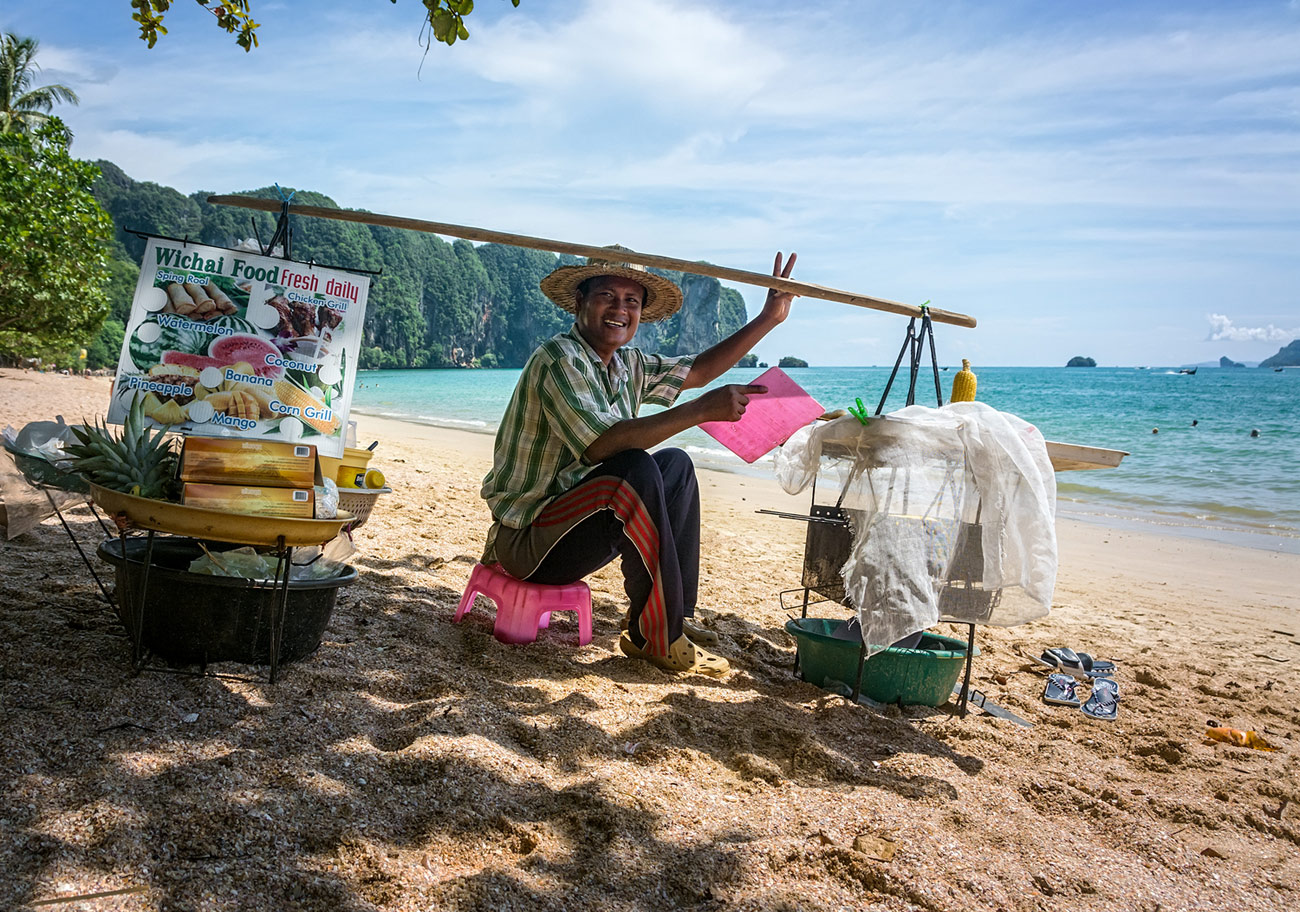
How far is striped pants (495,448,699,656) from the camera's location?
3.22 m

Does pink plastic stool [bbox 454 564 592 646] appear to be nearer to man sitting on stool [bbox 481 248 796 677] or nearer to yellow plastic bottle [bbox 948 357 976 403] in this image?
man sitting on stool [bbox 481 248 796 677]

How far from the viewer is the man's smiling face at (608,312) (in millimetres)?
3598

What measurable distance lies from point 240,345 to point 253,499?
2.98 ft

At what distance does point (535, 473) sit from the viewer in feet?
11.6

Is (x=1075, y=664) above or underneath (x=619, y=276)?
underneath

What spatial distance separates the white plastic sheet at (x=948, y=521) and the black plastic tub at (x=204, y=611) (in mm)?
1945

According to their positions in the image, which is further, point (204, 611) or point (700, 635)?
point (700, 635)

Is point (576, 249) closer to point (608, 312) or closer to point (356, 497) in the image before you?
point (608, 312)

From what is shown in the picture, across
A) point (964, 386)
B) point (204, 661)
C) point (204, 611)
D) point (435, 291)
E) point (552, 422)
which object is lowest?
point (204, 661)

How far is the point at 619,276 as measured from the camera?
12.0 ft

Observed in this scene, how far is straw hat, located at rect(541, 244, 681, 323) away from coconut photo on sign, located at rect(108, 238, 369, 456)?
916 millimetres

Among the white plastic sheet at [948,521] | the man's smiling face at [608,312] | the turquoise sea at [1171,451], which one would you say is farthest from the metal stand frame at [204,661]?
the turquoise sea at [1171,451]

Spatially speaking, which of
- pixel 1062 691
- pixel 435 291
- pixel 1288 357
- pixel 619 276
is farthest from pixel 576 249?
pixel 1288 357

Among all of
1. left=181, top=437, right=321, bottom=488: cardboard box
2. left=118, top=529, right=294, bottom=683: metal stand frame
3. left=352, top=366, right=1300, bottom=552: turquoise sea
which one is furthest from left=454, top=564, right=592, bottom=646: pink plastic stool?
left=352, top=366, right=1300, bottom=552: turquoise sea
